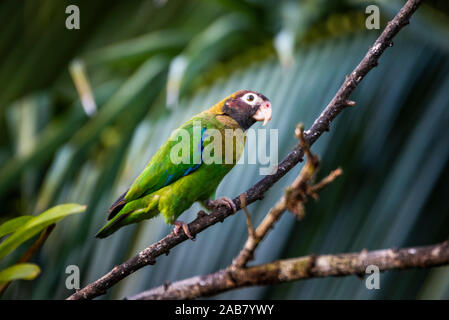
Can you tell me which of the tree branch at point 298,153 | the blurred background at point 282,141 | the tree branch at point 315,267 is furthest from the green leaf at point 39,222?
the blurred background at point 282,141

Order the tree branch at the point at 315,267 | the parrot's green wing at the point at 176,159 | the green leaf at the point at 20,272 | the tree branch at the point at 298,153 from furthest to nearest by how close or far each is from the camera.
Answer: the parrot's green wing at the point at 176,159 → the tree branch at the point at 298,153 → the green leaf at the point at 20,272 → the tree branch at the point at 315,267

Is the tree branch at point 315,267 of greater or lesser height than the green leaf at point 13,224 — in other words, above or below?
below

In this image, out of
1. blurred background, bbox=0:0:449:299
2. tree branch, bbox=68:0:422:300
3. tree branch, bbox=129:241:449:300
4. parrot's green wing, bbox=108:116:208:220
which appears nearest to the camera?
tree branch, bbox=129:241:449:300

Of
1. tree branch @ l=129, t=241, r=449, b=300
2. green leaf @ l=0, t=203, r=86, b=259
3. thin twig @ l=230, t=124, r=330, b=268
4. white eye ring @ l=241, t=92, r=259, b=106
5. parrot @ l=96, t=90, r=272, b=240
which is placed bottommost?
tree branch @ l=129, t=241, r=449, b=300

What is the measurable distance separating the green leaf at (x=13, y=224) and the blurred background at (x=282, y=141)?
0.81 m

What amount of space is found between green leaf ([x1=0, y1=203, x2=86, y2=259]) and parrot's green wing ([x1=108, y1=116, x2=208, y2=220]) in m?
0.33

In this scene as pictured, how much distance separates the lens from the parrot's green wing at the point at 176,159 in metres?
1.36

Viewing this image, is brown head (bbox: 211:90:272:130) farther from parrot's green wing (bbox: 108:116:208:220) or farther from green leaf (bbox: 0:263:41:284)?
green leaf (bbox: 0:263:41:284)

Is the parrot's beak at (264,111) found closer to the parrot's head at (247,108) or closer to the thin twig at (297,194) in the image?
the parrot's head at (247,108)

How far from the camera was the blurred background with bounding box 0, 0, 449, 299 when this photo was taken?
1.63 meters

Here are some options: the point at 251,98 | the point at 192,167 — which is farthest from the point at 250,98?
the point at 192,167

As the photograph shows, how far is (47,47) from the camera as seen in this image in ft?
10.2

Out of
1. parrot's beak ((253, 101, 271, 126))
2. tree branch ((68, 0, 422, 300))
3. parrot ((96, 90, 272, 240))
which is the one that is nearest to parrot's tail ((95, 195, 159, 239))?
parrot ((96, 90, 272, 240))
